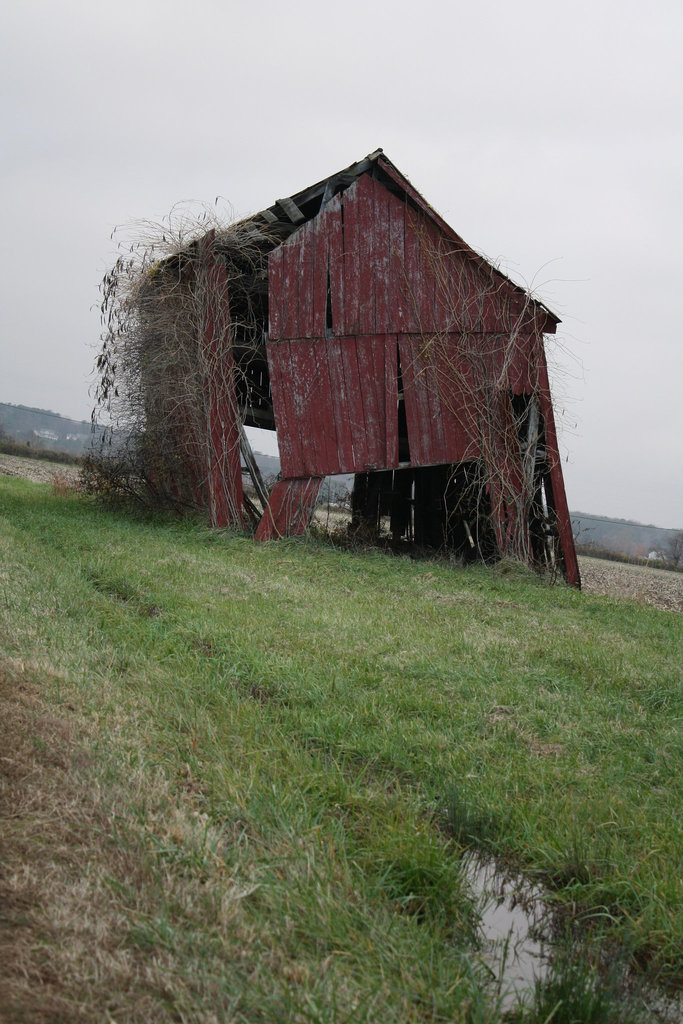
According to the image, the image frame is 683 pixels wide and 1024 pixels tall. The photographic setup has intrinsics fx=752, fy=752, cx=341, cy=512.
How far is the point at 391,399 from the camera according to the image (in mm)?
11469

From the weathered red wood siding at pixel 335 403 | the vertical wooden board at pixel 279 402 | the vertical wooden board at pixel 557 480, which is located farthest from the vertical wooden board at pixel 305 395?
the vertical wooden board at pixel 557 480

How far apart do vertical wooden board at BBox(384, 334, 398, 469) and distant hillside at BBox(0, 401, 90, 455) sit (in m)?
27.9

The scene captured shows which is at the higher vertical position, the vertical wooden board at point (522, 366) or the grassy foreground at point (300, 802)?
the vertical wooden board at point (522, 366)

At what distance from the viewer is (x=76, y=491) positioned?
52.1 feet

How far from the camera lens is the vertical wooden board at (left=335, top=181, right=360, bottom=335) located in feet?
37.5

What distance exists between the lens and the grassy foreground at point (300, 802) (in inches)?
71.0

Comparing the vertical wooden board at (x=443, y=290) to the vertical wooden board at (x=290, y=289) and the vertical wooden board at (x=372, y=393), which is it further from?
the vertical wooden board at (x=290, y=289)

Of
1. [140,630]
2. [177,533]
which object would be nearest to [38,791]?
[140,630]

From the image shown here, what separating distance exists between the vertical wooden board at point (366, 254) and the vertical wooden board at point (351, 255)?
47mm

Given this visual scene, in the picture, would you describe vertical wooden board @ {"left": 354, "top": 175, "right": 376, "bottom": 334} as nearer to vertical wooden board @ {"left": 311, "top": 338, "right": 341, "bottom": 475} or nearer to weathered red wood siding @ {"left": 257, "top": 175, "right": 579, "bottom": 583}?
weathered red wood siding @ {"left": 257, "top": 175, "right": 579, "bottom": 583}

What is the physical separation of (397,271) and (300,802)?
33.4 ft

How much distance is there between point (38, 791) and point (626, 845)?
2034mm

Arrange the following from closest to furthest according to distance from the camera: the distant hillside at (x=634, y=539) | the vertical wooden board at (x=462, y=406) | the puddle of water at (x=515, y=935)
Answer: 1. the puddle of water at (x=515, y=935)
2. the vertical wooden board at (x=462, y=406)
3. the distant hillside at (x=634, y=539)

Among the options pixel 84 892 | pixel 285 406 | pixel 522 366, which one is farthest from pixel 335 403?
pixel 84 892
